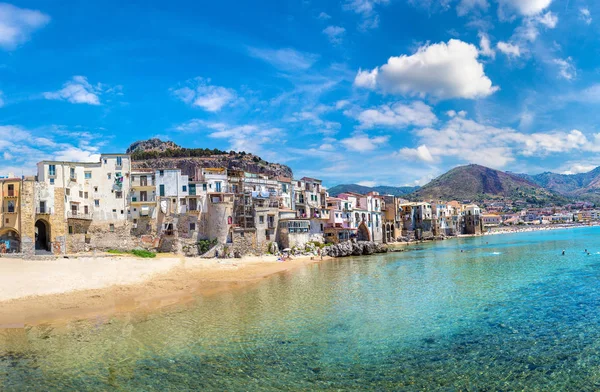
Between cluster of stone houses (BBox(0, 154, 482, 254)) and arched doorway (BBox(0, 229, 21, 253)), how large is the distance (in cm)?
9

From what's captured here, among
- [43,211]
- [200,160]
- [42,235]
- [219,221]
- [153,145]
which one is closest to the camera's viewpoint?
[43,211]

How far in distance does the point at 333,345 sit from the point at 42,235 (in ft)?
161

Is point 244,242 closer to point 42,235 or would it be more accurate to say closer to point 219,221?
point 219,221

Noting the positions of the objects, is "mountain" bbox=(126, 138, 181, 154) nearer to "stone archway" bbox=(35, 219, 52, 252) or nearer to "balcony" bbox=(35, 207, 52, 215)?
"stone archway" bbox=(35, 219, 52, 252)

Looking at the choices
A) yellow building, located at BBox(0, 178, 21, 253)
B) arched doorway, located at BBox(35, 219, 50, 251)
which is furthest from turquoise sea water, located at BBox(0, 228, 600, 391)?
arched doorway, located at BBox(35, 219, 50, 251)

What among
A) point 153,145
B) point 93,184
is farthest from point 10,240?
point 153,145

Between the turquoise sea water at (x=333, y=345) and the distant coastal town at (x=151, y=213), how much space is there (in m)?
29.4

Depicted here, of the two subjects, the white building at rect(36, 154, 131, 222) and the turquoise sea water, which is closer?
the turquoise sea water

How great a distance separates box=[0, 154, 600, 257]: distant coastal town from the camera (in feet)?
155

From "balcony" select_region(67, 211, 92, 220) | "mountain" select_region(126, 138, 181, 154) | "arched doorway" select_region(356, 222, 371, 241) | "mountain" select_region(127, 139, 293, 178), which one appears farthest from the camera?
"mountain" select_region(126, 138, 181, 154)

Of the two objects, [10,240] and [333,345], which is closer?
[333,345]

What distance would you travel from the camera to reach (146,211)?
56969 millimetres

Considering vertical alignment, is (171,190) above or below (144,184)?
below

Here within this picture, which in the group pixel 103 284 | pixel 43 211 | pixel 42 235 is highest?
pixel 43 211
